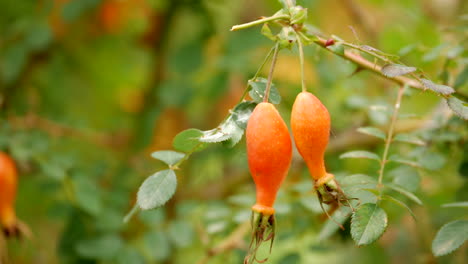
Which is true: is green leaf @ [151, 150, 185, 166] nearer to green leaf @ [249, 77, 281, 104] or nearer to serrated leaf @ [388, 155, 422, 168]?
green leaf @ [249, 77, 281, 104]

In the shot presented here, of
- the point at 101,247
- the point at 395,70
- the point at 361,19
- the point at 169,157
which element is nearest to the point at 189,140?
the point at 169,157

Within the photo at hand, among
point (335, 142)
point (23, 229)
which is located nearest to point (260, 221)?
point (23, 229)

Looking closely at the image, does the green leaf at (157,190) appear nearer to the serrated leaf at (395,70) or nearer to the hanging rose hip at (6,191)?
the serrated leaf at (395,70)

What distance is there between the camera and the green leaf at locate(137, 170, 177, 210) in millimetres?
574

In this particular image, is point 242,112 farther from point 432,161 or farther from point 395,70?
point 432,161

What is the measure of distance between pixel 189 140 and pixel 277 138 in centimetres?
12

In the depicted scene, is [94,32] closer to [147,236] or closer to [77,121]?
[77,121]

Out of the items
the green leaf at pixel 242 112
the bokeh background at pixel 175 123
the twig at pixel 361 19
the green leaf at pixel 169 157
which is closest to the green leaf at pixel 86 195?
the bokeh background at pixel 175 123

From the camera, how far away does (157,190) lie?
592 millimetres

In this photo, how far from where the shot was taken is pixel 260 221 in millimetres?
598

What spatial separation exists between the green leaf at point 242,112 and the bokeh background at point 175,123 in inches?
5.0

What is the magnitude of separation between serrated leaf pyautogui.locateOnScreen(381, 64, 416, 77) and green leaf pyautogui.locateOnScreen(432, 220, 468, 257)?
0.18m

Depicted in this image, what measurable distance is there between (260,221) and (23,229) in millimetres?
675

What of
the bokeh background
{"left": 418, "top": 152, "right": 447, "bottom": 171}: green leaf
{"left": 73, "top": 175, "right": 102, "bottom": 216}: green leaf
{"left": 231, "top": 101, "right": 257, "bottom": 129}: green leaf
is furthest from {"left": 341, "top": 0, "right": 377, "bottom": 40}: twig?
{"left": 231, "top": 101, "right": 257, "bottom": 129}: green leaf
